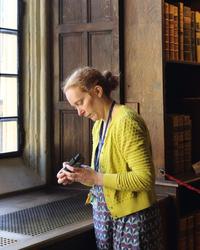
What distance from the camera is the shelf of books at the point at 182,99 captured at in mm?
3064

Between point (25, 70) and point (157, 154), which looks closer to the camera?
point (157, 154)

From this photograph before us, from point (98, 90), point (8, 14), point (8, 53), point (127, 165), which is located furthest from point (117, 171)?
point (8, 14)

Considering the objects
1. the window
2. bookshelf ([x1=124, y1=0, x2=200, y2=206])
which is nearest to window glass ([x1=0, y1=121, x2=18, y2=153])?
the window

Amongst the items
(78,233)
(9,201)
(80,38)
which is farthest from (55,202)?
(80,38)

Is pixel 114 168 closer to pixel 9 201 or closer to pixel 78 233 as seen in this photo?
pixel 78 233

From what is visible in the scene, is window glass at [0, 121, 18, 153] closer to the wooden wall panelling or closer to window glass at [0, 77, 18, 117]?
window glass at [0, 77, 18, 117]

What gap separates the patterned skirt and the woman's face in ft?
1.16

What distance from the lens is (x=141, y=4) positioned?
298 cm

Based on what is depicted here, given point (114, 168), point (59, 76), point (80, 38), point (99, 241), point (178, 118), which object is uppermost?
point (80, 38)

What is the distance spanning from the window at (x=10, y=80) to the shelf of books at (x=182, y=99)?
99 cm

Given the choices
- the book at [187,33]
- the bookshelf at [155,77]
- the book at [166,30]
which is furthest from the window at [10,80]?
the book at [187,33]

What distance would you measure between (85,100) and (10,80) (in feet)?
4.16

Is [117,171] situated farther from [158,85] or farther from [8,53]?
[8,53]

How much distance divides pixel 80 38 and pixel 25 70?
0.44m
